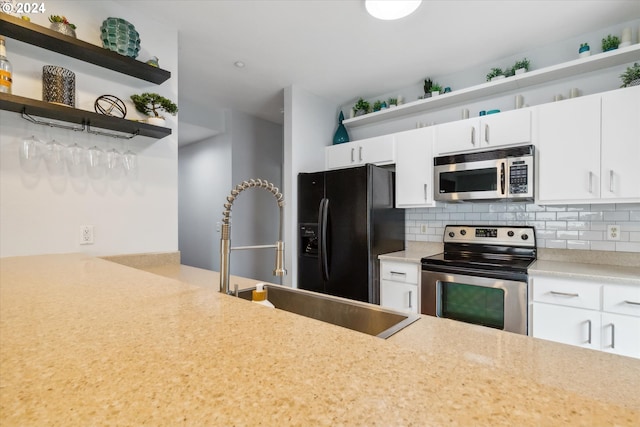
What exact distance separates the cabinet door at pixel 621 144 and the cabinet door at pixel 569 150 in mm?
43

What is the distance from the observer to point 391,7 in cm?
184

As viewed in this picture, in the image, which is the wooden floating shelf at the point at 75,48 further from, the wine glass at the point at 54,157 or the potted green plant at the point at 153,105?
the wine glass at the point at 54,157

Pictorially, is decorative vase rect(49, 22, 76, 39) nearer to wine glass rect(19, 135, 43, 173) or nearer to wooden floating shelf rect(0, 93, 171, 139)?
wooden floating shelf rect(0, 93, 171, 139)

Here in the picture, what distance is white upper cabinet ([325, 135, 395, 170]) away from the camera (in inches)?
118

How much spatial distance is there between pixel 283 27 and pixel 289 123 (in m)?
1.06

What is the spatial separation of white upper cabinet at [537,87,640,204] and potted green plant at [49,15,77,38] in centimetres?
305

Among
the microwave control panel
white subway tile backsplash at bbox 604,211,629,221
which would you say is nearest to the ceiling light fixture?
the microwave control panel

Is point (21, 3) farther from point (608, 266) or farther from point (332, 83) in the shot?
point (608, 266)

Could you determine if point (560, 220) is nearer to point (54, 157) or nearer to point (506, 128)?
point (506, 128)

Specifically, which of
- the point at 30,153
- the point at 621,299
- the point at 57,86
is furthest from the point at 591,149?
the point at 30,153

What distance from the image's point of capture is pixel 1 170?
1.60 meters

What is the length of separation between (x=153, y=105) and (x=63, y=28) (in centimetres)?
55

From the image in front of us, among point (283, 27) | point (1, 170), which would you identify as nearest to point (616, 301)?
point (283, 27)

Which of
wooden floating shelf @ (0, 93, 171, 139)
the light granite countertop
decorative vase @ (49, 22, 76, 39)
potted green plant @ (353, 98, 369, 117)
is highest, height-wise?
potted green plant @ (353, 98, 369, 117)
